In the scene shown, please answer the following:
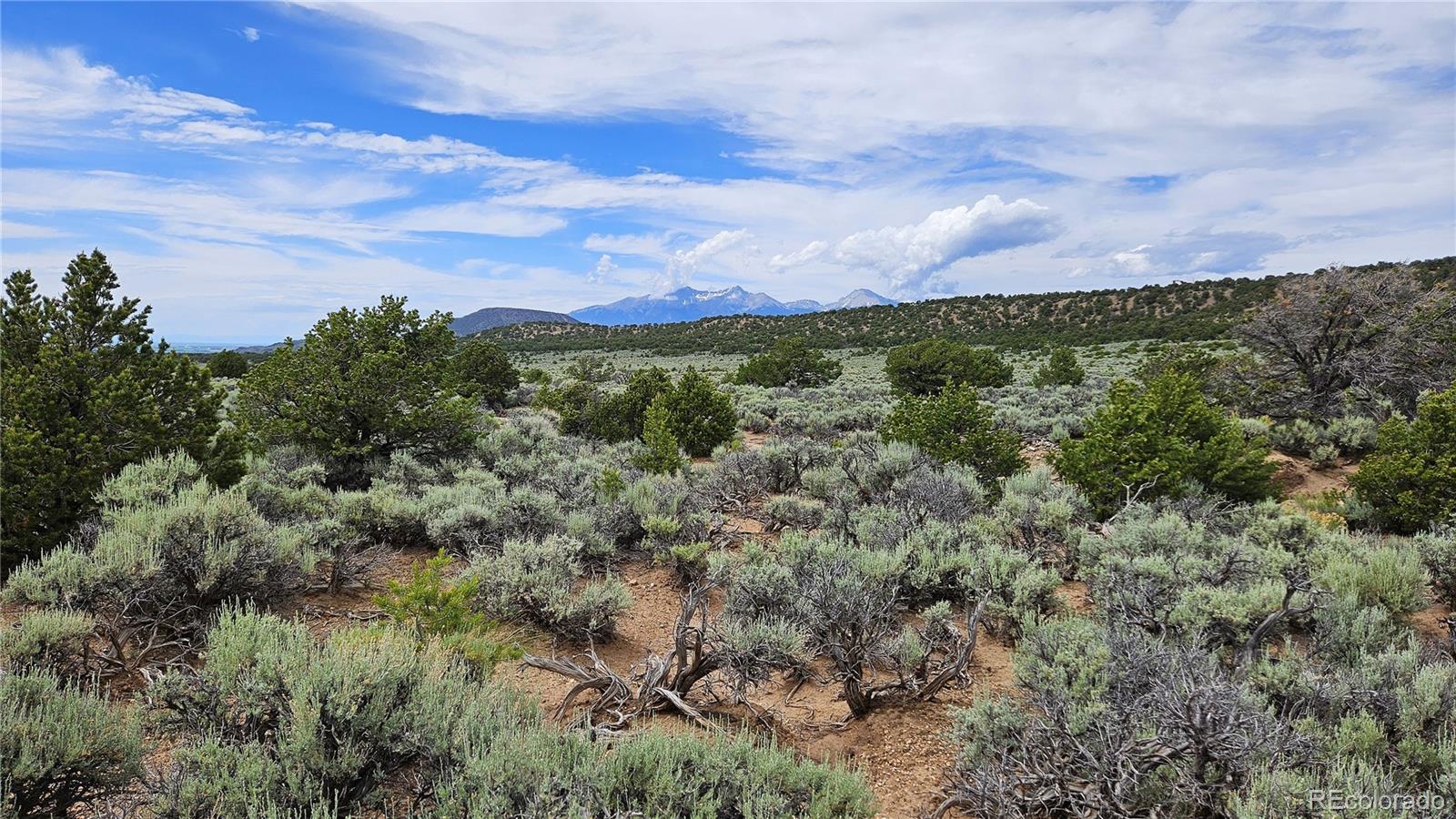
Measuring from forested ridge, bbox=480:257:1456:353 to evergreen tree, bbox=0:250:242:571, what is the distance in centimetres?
4091

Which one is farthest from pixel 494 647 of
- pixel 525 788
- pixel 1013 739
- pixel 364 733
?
pixel 1013 739

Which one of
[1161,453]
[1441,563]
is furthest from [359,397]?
[1441,563]

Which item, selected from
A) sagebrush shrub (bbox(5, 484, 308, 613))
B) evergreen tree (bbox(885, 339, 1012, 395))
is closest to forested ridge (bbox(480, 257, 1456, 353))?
evergreen tree (bbox(885, 339, 1012, 395))

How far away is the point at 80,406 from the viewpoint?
6.55m

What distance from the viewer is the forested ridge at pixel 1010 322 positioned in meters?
46.8

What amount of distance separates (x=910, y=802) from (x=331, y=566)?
5.78m

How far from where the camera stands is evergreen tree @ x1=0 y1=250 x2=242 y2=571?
5828 millimetres

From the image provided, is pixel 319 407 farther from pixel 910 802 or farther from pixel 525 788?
pixel 910 802

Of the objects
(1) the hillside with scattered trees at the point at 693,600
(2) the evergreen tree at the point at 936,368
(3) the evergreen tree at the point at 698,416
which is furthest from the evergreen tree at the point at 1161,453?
(2) the evergreen tree at the point at 936,368

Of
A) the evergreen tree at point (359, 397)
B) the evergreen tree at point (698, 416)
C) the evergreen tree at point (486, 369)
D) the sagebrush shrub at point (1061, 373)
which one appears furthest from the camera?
the sagebrush shrub at point (1061, 373)

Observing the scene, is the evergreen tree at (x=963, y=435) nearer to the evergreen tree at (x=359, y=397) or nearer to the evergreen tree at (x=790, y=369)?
the evergreen tree at (x=359, y=397)

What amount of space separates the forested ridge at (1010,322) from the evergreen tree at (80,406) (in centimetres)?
4091

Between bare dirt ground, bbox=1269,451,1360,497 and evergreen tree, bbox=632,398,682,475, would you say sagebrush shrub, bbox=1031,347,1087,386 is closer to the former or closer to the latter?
bare dirt ground, bbox=1269,451,1360,497

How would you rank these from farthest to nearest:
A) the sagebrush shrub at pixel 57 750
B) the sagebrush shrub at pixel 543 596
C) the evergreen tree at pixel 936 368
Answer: the evergreen tree at pixel 936 368, the sagebrush shrub at pixel 543 596, the sagebrush shrub at pixel 57 750
